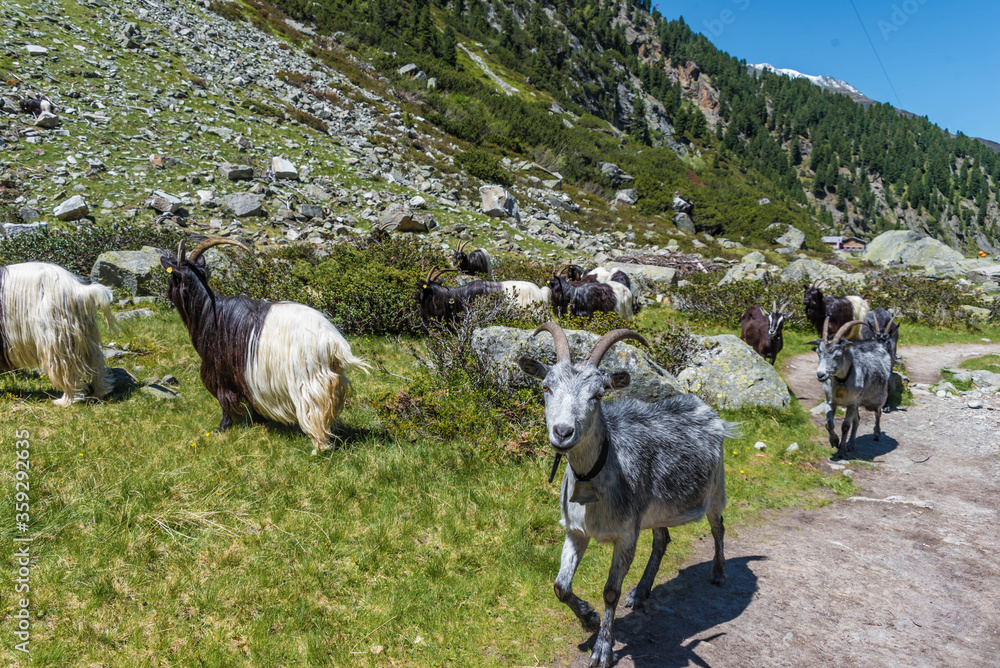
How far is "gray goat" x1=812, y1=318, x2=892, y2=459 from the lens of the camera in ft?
26.6

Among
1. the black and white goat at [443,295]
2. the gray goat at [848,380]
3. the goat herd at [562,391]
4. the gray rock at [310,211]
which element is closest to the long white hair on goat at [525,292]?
the black and white goat at [443,295]

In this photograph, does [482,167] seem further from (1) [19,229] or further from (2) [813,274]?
(1) [19,229]

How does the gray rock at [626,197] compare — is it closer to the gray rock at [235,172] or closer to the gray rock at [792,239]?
the gray rock at [792,239]

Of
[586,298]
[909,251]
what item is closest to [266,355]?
[586,298]

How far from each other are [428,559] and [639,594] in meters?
1.72

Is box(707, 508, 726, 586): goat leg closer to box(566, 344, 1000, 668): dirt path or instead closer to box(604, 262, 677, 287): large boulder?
box(566, 344, 1000, 668): dirt path

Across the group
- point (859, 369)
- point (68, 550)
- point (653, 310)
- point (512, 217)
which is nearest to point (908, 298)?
point (653, 310)

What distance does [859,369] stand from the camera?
27.9 feet

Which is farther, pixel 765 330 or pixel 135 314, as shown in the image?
pixel 765 330

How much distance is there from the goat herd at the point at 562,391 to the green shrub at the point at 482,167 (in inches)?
1035

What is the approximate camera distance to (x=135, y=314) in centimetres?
1013

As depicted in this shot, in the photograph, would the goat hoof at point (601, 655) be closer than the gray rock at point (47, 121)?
Yes

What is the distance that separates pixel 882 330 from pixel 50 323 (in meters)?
15.0

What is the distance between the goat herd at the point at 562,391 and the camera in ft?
11.5
